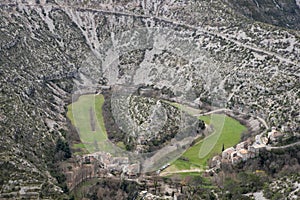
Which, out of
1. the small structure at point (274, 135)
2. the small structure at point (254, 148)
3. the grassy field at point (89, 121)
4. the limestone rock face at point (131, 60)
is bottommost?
the small structure at point (254, 148)

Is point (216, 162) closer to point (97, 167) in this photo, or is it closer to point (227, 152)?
point (227, 152)

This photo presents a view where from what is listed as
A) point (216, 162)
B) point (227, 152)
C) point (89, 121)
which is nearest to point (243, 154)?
point (227, 152)

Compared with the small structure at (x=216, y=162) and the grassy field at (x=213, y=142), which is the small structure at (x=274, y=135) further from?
the small structure at (x=216, y=162)

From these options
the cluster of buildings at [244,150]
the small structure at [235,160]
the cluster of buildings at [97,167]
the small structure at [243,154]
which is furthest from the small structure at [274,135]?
the cluster of buildings at [97,167]

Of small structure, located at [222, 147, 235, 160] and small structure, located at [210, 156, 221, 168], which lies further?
small structure, located at [222, 147, 235, 160]

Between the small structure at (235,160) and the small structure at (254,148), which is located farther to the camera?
the small structure at (254,148)

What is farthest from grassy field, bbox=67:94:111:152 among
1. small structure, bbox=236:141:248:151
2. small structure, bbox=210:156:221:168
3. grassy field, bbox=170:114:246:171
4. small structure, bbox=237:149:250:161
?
small structure, bbox=237:149:250:161

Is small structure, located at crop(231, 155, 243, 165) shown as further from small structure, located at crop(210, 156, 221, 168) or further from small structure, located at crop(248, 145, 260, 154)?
small structure, located at crop(248, 145, 260, 154)
